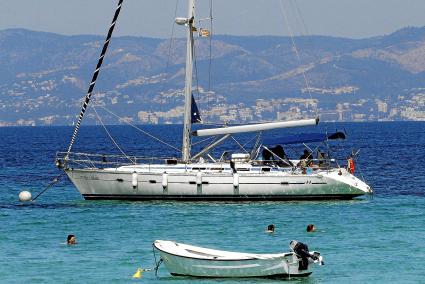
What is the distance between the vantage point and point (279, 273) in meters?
44.0

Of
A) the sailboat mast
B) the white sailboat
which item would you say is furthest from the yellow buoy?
the sailboat mast

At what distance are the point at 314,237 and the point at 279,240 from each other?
2165mm

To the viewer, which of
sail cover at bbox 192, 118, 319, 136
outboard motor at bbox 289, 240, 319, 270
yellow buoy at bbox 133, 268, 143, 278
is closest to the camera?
outboard motor at bbox 289, 240, 319, 270

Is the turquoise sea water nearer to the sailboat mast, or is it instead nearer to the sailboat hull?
the sailboat hull

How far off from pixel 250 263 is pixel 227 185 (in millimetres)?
26523

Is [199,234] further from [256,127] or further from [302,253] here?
[256,127]

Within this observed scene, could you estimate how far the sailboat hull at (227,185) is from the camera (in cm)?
7006

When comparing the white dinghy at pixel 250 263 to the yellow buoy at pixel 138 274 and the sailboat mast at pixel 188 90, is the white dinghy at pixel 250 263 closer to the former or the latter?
the yellow buoy at pixel 138 274

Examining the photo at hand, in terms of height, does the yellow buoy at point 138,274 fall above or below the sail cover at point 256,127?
below

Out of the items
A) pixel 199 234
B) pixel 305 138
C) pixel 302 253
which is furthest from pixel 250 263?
pixel 305 138

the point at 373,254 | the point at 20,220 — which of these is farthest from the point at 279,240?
the point at 20,220

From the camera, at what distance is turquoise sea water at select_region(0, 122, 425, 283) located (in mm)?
47031

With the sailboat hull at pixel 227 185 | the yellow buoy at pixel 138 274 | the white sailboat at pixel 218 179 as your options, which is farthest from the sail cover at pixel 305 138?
the yellow buoy at pixel 138 274

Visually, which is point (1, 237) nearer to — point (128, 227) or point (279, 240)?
point (128, 227)
